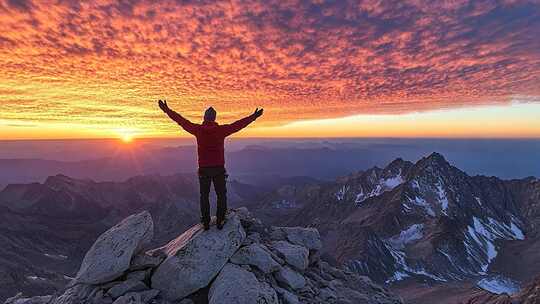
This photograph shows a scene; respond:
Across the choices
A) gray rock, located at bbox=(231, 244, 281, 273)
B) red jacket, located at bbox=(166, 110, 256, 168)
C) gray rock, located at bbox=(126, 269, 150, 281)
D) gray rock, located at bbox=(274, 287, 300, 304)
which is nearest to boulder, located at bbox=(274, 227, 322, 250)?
gray rock, located at bbox=(231, 244, 281, 273)

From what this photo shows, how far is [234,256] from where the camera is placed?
1698cm

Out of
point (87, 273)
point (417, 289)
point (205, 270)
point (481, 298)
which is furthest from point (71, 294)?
point (417, 289)

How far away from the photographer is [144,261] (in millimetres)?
16891

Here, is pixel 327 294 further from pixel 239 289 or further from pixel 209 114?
pixel 209 114

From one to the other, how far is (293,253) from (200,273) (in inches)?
183

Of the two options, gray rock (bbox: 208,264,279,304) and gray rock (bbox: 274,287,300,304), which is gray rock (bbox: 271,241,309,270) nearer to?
gray rock (bbox: 274,287,300,304)

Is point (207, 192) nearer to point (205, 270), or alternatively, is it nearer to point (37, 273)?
point (205, 270)

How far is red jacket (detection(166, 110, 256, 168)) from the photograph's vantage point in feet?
54.0

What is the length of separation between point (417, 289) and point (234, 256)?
→ 188 meters

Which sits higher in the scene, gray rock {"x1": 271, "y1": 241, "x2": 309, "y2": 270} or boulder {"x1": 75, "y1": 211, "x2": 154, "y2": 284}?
boulder {"x1": 75, "y1": 211, "x2": 154, "y2": 284}

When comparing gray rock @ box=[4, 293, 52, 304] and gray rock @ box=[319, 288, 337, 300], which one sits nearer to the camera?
gray rock @ box=[319, 288, 337, 300]

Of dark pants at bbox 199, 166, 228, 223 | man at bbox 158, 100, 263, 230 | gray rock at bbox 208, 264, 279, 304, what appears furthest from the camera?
dark pants at bbox 199, 166, 228, 223

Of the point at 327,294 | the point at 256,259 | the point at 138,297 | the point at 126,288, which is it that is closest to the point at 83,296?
the point at 126,288

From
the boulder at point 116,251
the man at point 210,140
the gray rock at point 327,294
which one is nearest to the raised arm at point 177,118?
the man at point 210,140
